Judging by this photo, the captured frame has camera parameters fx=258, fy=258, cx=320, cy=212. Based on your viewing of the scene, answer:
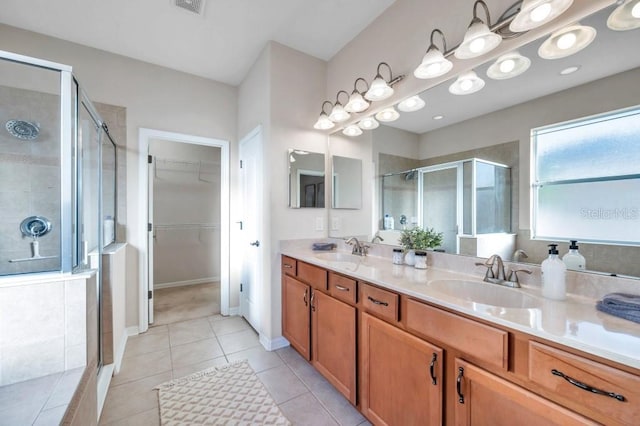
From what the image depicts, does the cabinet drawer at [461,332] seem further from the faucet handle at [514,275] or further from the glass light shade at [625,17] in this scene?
the glass light shade at [625,17]

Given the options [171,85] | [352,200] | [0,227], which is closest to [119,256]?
[0,227]

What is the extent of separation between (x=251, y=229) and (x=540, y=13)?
2598 mm

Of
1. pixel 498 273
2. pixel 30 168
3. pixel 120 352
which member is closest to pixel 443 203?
pixel 498 273

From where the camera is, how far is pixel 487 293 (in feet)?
4.24

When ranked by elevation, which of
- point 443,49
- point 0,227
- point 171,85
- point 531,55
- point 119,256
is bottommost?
point 119,256

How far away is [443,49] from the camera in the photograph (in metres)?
1.62

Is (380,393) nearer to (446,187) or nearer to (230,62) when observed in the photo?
(446,187)

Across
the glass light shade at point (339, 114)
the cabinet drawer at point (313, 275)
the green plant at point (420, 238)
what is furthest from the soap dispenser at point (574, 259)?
the glass light shade at point (339, 114)

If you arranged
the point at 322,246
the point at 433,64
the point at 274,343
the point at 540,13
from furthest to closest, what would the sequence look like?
the point at 322,246 < the point at 274,343 < the point at 433,64 < the point at 540,13

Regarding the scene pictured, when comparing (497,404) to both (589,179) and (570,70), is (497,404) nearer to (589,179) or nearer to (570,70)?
(589,179)

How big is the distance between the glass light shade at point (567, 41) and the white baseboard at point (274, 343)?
2.68 metres

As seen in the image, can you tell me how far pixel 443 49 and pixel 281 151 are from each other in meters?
1.47

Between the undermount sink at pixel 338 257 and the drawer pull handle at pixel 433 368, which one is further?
the undermount sink at pixel 338 257

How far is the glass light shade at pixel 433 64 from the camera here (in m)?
1.48
